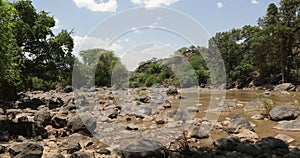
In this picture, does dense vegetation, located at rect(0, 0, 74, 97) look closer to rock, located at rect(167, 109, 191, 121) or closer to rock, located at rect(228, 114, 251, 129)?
rock, located at rect(167, 109, 191, 121)

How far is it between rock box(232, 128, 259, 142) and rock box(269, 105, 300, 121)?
2.31 m

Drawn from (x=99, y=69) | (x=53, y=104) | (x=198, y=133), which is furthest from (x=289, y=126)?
(x=99, y=69)

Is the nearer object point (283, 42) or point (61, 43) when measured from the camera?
point (61, 43)

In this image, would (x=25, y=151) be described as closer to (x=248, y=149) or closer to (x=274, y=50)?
(x=248, y=149)

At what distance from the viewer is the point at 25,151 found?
6367mm

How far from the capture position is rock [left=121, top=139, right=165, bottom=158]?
21.1 ft

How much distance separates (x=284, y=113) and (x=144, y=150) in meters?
6.69

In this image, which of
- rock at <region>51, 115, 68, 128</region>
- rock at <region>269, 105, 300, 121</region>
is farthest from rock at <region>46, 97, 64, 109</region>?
rock at <region>269, 105, 300, 121</region>

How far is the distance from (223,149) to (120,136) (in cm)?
346

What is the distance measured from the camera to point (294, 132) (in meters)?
8.92

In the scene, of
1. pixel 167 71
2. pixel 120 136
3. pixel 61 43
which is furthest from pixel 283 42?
pixel 120 136

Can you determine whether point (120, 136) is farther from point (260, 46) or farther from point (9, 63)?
point (260, 46)

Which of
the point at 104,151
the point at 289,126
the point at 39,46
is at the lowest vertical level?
the point at 104,151

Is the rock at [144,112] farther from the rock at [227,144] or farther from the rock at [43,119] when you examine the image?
the rock at [227,144]
